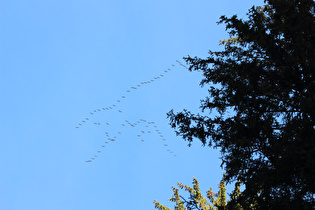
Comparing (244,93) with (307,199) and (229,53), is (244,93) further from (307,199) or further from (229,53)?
(307,199)

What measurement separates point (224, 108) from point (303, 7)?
12.0 feet

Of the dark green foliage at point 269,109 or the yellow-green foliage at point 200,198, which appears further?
the yellow-green foliage at point 200,198

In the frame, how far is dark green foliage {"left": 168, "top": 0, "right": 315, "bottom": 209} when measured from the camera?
657cm

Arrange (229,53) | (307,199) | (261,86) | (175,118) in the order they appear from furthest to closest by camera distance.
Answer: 1. (229,53)
2. (175,118)
3. (261,86)
4. (307,199)

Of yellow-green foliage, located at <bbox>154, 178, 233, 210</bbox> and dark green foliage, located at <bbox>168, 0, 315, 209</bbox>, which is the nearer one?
dark green foliage, located at <bbox>168, 0, 315, 209</bbox>

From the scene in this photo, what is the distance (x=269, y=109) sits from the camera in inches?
322

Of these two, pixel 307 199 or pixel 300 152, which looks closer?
pixel 300 152

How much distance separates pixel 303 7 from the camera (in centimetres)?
859

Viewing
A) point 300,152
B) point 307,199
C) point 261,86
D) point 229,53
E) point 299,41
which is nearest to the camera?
point 300,152

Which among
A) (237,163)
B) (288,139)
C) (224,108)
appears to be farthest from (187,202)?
(288,139)

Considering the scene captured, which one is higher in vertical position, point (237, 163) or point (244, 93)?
point (244, 93)

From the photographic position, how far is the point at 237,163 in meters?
7.46

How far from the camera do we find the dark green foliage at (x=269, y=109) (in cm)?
657

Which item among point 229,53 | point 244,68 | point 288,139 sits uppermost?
point 229,53
